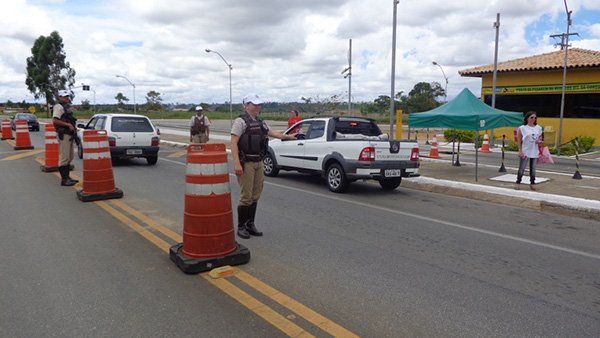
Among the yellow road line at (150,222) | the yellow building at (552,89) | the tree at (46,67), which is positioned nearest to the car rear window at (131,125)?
the yellow road line at (150,222)

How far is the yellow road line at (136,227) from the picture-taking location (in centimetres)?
561

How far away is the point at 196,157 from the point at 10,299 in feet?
6.63

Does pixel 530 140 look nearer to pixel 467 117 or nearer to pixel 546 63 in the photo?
pixel 467 117

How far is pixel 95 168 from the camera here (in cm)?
820

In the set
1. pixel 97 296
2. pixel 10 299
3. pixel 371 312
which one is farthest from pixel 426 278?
pixel 10 299

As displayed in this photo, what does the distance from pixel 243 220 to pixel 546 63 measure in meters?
25.0

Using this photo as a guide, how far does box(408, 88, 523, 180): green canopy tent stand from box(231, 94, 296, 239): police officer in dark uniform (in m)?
7.98

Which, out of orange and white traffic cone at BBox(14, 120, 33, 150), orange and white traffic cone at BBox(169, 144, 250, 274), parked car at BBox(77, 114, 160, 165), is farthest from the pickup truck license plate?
orange and white traffic cone at BBox(14, 120, 33, 150)

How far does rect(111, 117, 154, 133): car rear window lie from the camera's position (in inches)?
538

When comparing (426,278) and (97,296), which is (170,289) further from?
(426,278)

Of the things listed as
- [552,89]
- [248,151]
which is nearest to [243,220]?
[248,151]

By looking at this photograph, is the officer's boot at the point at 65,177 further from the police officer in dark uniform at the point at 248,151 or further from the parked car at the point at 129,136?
the police officer in dark uniform at the point at 248,151

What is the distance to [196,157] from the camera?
4762mm

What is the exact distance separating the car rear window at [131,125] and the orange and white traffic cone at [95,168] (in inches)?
219
